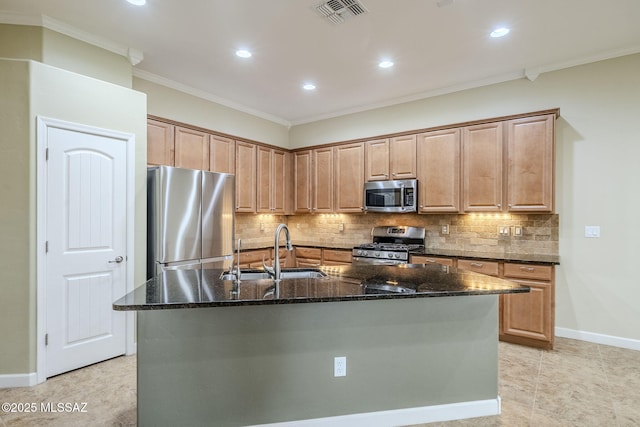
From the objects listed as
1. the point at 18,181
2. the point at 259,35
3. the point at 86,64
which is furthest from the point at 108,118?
the point at 259,35

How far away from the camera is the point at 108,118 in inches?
124

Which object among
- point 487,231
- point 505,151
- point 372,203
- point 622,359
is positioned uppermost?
point 505,151

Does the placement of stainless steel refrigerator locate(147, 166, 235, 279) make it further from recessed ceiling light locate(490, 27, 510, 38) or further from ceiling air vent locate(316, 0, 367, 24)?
recessed ceiling light locate(490, 27, 510, 38)

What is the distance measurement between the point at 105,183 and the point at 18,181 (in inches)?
23.7

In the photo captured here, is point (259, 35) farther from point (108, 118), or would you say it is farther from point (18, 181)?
point (18, 181)

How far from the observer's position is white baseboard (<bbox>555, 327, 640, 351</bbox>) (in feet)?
11.2

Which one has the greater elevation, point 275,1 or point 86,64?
point 275,1

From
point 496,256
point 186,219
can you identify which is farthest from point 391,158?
point 186,219

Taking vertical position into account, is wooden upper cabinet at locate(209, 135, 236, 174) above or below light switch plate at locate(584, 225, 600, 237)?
above

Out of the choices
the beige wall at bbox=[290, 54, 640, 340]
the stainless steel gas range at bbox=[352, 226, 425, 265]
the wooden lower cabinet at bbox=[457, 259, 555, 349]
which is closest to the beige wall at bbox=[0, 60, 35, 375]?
the stainless steel gas range at bbox=[352, 226, 425, 265]

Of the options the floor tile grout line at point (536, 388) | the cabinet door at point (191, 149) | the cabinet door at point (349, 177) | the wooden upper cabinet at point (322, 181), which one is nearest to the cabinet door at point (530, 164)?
the floor tile grout line at point (536, 388)

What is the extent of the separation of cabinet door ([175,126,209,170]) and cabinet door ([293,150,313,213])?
165 centimetres

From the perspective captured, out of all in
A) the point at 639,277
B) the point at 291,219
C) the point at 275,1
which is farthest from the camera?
the point at 291,219

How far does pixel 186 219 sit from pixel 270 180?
1995mm
